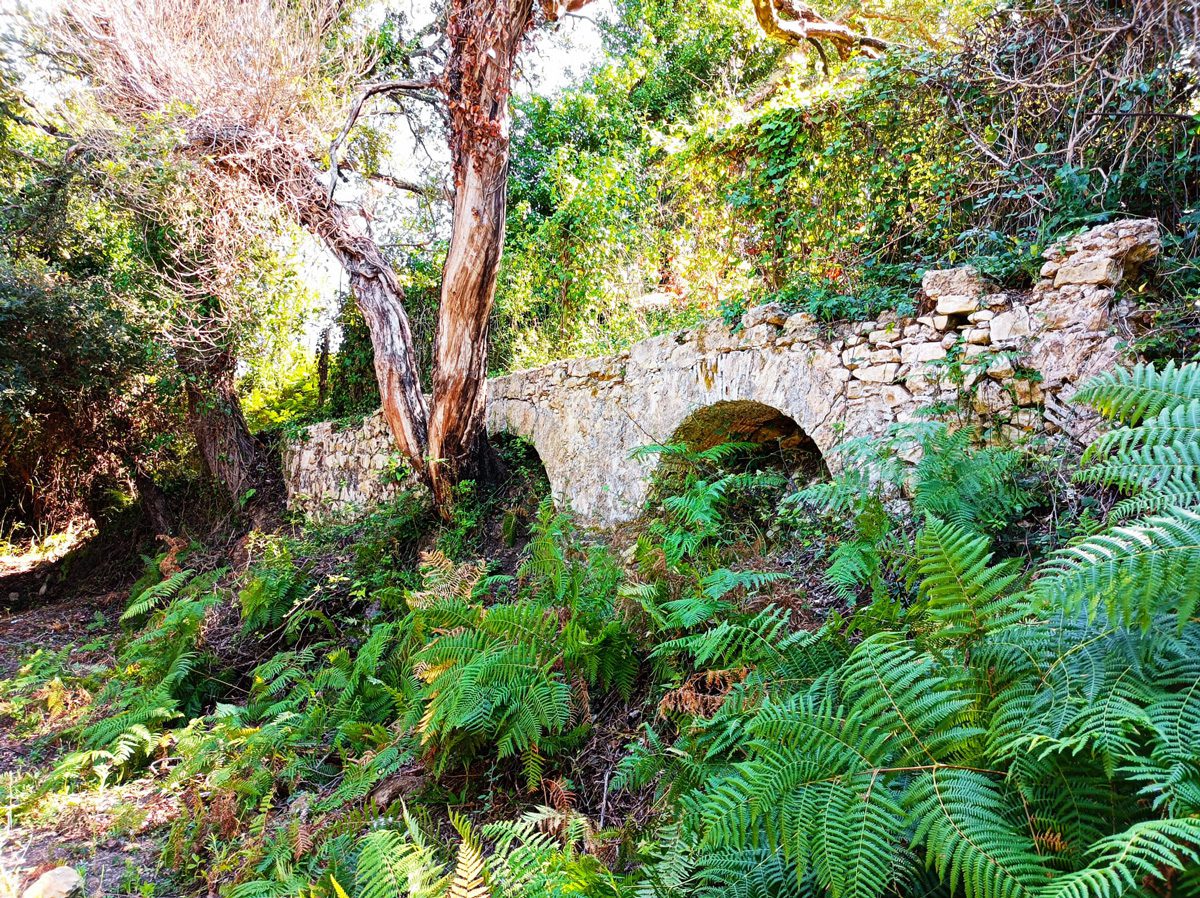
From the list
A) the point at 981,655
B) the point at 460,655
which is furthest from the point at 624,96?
the point at 981,655

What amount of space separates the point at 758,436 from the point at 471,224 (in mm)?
3214

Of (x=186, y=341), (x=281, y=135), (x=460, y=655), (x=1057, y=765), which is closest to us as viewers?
(x=1057, y=765)

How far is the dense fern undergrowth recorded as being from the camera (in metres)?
1.43

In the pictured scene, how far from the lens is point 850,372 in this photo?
398cm

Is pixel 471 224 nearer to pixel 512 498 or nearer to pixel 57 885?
pixel 512 498

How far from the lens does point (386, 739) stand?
3.81 metres

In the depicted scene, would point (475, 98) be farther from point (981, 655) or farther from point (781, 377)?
point (981, 655)

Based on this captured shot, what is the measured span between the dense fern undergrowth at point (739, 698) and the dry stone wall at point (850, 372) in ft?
1.03

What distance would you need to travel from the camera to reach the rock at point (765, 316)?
440cm

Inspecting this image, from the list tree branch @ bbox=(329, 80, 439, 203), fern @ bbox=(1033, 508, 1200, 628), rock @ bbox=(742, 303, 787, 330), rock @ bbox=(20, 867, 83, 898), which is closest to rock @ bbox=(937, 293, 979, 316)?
rock @ bbox=(742, 303, 787, 330)

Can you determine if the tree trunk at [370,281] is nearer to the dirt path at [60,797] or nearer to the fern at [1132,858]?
the dirt path at [60,797]

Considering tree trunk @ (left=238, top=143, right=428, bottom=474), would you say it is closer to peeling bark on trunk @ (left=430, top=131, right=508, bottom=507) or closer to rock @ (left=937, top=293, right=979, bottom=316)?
peeling bark on trunk @ (left=430, top=131, right=508, bottom=507)

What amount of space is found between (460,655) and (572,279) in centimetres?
524

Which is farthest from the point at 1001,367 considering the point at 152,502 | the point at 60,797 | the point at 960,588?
the point at 152,502
